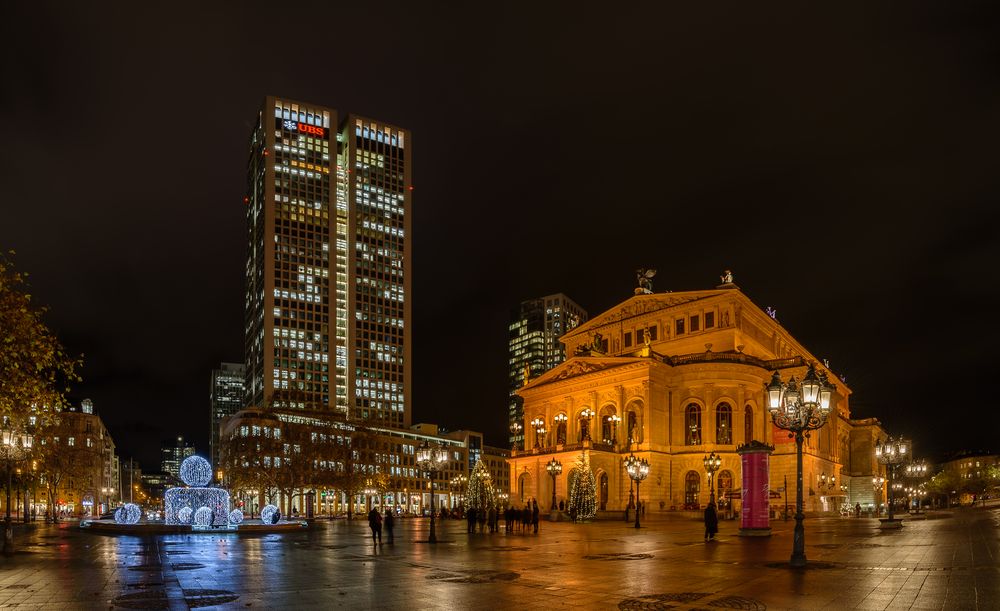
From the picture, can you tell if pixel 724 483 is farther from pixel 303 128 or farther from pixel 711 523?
pixel 303 128

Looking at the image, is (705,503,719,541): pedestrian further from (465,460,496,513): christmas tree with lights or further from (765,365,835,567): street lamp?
(465,460,496,513): christmas tree with lights

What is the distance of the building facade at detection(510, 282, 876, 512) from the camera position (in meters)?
78.2

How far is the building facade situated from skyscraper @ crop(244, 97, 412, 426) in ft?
255

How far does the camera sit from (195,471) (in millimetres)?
47406

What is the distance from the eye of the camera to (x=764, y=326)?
9262cm

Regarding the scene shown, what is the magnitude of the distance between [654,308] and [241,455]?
1935 inches

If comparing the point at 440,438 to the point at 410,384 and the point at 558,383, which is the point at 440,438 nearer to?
the point at 410,384

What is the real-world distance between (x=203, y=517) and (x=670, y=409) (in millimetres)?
50130

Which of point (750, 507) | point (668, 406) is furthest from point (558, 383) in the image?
point (750, 507)

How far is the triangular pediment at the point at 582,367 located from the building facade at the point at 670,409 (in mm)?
124

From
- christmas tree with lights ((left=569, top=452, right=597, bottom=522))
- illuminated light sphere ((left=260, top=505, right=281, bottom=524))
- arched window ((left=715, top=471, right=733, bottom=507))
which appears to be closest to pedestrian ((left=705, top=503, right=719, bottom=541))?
christmas tree with lights ((left=569, top=452, right=597, bottom=522))

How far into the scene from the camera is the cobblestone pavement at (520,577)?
15.3 m

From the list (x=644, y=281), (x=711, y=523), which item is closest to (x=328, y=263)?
(x=644, y=281)

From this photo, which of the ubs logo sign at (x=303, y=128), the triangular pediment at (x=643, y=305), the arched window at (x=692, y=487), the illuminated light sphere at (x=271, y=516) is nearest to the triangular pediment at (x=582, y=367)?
the triangular pediment at (x=643, y=305)
